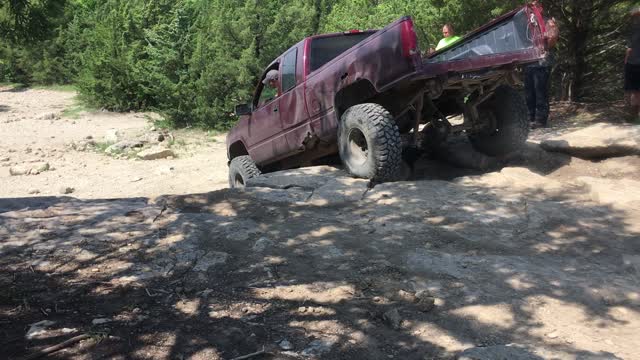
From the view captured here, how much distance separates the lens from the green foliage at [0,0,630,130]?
8.91 meters

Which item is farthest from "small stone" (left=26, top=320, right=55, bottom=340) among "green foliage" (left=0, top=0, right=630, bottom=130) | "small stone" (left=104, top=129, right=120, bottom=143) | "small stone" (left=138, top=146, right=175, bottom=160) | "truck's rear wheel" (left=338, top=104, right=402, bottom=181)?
"small stone" (left=104, top=129, right=120, bottom=143)

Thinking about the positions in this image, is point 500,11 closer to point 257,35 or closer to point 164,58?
point 257,35

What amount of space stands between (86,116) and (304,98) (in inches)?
529

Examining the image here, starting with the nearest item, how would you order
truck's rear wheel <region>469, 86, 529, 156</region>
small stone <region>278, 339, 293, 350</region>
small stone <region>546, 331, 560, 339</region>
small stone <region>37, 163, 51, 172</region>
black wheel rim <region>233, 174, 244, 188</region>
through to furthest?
small stone <region>278, 339, 293, 350</region>
small stone <region>546, 331, 560, 339</region>
truck's rear wheel <region>469, 86, 529, 156</region>
black wheel rim <region>233, 174, 244, 188</region>
small stone <region>37, 163, 51, 172</region>

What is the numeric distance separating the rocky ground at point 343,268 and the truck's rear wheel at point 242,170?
1509 millimetres

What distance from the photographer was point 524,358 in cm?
238

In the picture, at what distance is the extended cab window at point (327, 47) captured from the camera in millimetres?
6117

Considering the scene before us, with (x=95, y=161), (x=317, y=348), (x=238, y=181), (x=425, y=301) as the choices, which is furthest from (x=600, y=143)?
(x=95, y=161)

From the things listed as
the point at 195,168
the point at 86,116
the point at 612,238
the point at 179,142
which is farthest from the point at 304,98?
the point at 86,116

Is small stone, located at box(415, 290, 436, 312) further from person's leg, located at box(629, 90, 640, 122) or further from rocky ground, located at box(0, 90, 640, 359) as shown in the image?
person's leg, located at box(629, 90, 640, 122)

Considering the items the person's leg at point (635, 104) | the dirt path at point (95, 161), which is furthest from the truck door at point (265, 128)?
the person's leg at point (635, 104)

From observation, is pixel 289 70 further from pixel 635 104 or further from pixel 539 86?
pixel 635 104

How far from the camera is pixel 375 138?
5.12 metres

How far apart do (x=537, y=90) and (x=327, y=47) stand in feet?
11.4
